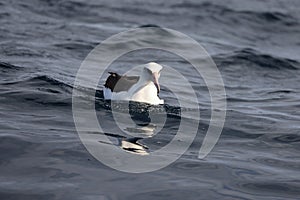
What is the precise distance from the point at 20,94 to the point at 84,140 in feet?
8.63

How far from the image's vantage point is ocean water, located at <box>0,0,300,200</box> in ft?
28.1

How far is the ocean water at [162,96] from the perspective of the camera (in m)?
8.56

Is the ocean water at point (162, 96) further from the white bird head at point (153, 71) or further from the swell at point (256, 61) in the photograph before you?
the white bird head at point (153, 71)

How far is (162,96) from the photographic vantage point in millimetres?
13828

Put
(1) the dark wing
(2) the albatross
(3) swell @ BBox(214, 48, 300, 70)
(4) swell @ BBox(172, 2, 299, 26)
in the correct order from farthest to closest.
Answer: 1. (4) swell @ BBox(172, 2, 299, 26)
2. (3) swell @ BBox(214, 48, 300, 70)
3. (1) the dark wing
4. (2) the albatross

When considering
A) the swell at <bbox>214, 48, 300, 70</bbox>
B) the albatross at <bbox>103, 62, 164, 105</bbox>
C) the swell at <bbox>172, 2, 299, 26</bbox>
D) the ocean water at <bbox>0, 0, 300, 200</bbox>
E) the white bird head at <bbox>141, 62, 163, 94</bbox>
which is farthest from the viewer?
the swell at <bbox>172, 2, 299, 26</bbox>

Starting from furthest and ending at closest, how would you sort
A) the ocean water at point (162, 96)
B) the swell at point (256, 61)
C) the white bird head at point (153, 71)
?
the swell at point (256, 61), the white bird head at point (153, 71), the ocean water at point (162, 96)

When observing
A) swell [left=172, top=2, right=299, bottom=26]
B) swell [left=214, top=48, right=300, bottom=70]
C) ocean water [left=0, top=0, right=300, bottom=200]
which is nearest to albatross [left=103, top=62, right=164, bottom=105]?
ocean water [left=0, top=0, right=300, bottom=200]

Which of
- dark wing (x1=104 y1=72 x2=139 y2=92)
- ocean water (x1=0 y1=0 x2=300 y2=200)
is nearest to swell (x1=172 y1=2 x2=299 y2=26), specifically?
ocean water (x1=0 y1=0 x2=300 y2=200)

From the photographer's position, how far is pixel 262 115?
12719mm

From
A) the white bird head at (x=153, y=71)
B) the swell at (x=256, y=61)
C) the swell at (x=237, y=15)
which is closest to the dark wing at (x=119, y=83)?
the white bird head at (x=153, y=71)

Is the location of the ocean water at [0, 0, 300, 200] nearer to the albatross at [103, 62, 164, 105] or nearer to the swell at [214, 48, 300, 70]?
the swell at [214, 48, 300, 70]

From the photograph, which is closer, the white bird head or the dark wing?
the white bird head

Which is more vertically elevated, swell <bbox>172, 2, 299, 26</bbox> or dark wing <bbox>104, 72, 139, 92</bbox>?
swell <bbox>172, 2, 299, 26</bbox>
